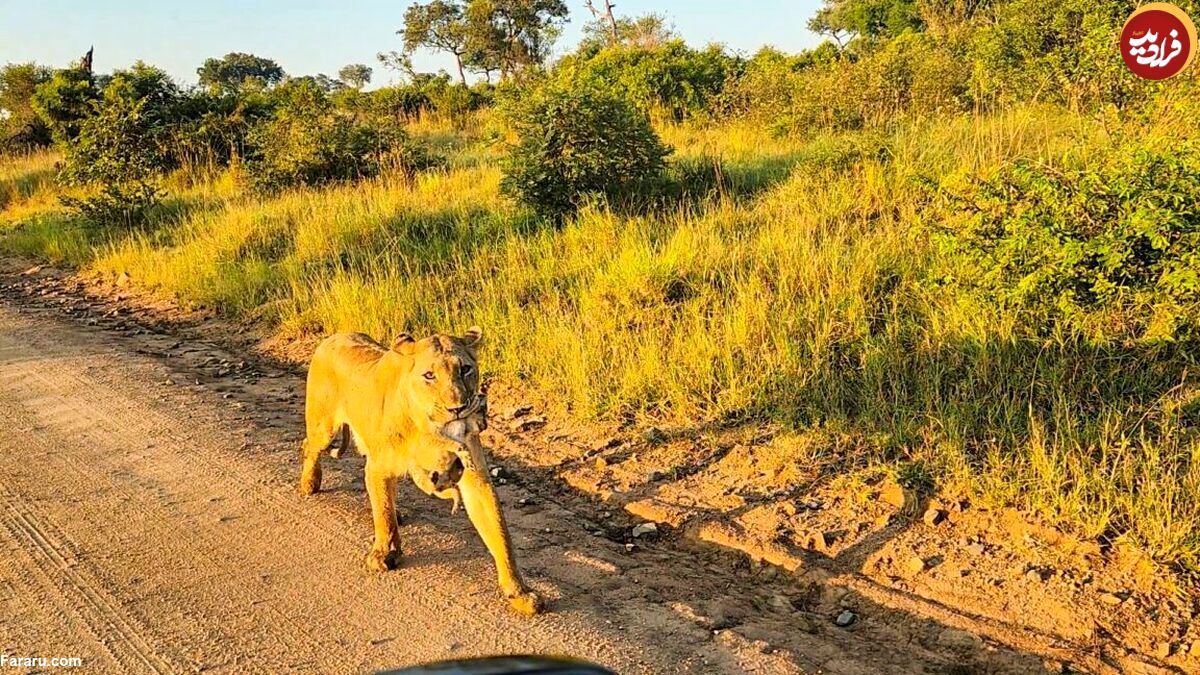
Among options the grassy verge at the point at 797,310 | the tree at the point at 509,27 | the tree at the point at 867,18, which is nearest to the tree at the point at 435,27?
the tree at the point at 509,27

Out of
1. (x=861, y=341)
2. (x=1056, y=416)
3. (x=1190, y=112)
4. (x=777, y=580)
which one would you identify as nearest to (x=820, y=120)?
(x=1190, y=112)

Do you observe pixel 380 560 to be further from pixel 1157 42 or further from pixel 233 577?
pixel 1157 42

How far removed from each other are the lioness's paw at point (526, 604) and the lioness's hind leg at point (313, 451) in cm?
130

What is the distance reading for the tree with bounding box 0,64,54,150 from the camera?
23.2 meters

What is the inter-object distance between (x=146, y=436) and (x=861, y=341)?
4210 mm

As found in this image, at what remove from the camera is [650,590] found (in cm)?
369

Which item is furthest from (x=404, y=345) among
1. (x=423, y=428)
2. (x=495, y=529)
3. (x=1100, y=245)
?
(x=1100, y=245)

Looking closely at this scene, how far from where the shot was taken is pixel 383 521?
3629 mm

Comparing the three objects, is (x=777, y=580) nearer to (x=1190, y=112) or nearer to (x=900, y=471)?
(x=900, y=471)

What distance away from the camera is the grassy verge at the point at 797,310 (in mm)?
4273

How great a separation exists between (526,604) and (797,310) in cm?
304

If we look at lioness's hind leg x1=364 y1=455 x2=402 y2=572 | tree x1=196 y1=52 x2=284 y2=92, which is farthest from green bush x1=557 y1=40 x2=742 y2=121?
tree x1=196 y1=52 x2=284 y2=92

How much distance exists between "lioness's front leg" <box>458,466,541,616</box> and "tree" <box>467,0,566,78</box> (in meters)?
30.2

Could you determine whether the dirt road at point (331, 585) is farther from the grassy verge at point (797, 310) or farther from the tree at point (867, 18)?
the tree at point (867, 18)
